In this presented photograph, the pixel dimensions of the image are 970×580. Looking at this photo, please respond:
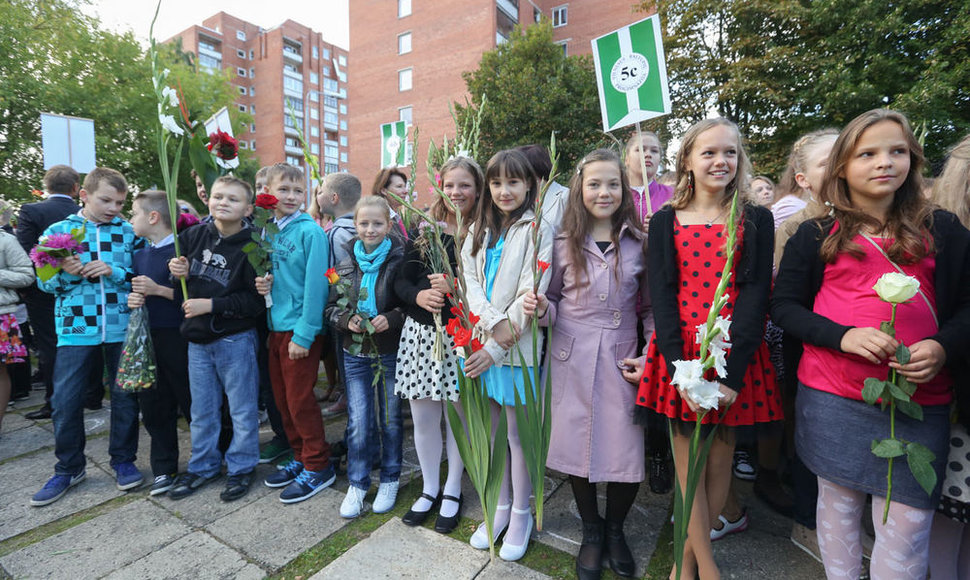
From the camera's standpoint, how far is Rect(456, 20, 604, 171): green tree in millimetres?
14984

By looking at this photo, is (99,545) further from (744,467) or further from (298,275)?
(744,467)

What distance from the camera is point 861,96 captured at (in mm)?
9570

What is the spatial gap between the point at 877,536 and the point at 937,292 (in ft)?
2.90

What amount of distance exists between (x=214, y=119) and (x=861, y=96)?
12164mm

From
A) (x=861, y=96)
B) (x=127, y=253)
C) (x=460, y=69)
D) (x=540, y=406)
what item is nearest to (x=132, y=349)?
(x=127, y=253)

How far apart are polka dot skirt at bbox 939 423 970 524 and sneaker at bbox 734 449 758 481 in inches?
56.4

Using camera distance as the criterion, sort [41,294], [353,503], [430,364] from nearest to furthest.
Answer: [430,364] → [353,503] → [41,294]

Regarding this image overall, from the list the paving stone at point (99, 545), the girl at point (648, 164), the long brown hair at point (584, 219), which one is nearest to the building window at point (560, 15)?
the girl at point (648, 164)

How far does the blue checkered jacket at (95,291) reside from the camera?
301cm

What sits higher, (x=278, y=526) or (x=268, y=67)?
(x=268, y=67)

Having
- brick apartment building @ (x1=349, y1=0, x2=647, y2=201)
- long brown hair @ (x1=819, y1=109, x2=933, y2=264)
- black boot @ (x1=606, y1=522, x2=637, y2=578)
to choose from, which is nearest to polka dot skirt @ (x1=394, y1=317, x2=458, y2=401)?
black boot @ (x1=606, y1=522, x2=637, y2=578)

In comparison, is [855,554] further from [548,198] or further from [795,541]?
[548,198]

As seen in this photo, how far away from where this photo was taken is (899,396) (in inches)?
53.1

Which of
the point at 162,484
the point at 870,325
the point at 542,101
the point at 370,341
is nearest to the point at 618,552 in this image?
the point at 870,325
